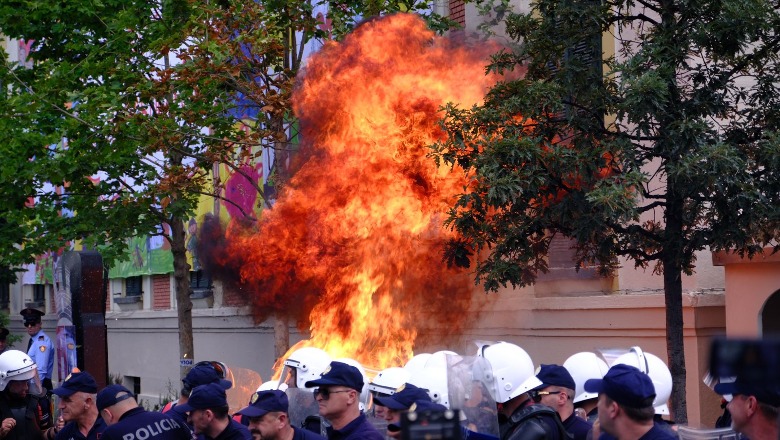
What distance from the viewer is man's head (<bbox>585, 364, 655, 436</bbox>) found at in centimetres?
434

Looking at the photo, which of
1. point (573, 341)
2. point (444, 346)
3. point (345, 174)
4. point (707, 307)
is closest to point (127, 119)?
point (345, 174)

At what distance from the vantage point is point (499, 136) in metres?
9.66

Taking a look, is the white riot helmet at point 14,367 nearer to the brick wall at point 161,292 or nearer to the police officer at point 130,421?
the police officer at point 130,421

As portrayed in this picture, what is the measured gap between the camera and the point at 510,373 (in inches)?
245

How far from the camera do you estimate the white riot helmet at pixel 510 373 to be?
619 centimetres

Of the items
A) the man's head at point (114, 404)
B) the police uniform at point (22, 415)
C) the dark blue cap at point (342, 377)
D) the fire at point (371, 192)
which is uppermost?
the fire at point (371, 192)

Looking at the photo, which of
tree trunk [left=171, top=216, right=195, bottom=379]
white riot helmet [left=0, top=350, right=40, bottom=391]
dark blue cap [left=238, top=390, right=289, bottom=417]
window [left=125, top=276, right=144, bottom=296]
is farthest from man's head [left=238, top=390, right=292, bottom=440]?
window [left=125, top=276, right=144, bottom=296]

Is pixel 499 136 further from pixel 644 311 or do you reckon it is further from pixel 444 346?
pixel 444 346

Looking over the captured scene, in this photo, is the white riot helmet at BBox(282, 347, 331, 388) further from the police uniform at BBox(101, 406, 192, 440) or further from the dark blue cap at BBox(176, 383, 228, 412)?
the dark blue cap at BBox(176, 383, 228, 412)

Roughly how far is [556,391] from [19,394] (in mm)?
5538

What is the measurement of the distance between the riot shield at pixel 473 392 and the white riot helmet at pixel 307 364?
2210 millimetres

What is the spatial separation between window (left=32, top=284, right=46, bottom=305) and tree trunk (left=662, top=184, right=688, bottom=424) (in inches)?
1076

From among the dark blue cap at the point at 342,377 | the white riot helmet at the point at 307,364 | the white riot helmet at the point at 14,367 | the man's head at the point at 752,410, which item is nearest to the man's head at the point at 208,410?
the dark blue cap at the point at 342,377

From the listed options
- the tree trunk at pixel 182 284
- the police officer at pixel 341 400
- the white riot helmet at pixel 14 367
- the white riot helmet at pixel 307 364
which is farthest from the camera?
the tree trunk at pixel 182 284
